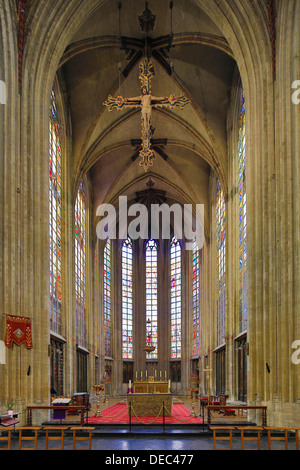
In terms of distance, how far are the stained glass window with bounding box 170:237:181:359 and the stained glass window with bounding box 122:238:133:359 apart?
133 inches

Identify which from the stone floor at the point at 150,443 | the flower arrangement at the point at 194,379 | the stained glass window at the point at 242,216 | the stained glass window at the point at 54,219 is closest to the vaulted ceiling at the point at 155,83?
the stained glass window at the point at 54,219

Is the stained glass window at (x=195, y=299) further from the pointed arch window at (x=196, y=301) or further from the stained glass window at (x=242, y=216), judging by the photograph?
the stained glass window at (x=242, y=216)

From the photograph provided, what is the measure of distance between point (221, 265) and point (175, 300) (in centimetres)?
1248

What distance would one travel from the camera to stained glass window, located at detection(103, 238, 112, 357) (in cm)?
4031

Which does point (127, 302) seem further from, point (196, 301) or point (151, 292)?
point (196, 301)

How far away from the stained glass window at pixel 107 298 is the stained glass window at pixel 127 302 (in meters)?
2.27

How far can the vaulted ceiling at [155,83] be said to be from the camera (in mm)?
23156

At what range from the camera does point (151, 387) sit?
78.2ft

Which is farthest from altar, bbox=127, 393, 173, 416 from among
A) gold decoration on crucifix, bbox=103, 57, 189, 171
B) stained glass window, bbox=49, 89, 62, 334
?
gold decoration on crucifix, bbox=103, 57, 189, 171

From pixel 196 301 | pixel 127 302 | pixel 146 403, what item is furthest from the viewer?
pixel 127 302

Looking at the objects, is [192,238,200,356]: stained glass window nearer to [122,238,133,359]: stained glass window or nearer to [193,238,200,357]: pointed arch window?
[193,238,200,357]: pointed arch window

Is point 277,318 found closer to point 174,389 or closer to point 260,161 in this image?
point 260,161

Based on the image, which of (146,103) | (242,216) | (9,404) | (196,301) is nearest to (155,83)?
(242,216)

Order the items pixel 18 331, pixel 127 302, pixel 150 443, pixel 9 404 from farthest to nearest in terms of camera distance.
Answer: pixel 127 302, pixel 18 331, pixel 9 404, pixel 150 443
